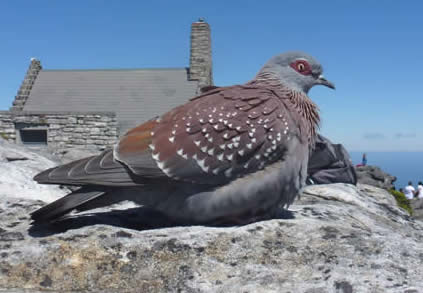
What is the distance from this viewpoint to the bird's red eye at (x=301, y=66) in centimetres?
354

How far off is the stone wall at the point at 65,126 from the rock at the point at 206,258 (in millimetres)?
16063

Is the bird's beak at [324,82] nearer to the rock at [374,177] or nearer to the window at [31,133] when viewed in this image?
the window at [31,133]

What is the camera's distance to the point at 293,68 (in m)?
3.54

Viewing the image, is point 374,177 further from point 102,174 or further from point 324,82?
point 102,174

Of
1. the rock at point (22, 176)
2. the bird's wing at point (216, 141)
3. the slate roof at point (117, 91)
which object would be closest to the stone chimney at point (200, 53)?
the slate roof at point (117, 91)

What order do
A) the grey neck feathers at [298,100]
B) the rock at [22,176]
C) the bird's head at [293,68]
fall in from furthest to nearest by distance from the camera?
the rock at [22,176] → the bird's head at [293,68] → the grey neck feathers at [298,100]

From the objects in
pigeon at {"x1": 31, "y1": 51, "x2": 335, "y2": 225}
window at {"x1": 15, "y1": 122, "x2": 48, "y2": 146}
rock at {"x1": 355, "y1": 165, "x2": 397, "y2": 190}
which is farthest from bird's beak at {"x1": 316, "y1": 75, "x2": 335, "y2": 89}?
rock at {"x1": 355, "y1": 165, "x2": 397, "y2": 190}

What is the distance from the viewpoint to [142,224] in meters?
3.00

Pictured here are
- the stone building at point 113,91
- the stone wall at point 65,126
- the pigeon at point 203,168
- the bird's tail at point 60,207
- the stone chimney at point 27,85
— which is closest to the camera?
the bird's tail at point 60,207

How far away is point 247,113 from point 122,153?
825mm

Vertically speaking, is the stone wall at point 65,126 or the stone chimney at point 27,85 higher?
the stone chimney at point 27,85

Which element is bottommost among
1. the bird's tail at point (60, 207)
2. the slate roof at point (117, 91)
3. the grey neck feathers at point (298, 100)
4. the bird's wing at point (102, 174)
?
the bird's tail at point (60, 207)

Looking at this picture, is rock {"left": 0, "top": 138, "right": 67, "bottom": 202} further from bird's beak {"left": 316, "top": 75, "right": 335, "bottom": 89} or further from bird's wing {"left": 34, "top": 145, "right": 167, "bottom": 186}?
bird's beak {"left": 316, "top": 75, "right": 335, "bottom": 89}

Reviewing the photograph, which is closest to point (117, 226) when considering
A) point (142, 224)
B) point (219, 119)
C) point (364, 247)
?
point (142, 224)
